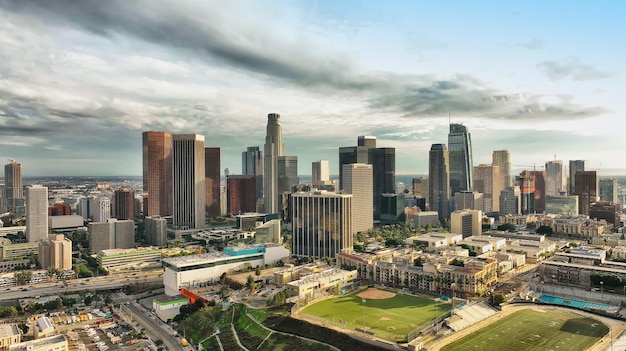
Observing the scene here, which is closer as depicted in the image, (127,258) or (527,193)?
(127,258)

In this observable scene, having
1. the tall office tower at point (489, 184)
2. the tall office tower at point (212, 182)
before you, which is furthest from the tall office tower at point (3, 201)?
the tall office tower at point (489, 184)

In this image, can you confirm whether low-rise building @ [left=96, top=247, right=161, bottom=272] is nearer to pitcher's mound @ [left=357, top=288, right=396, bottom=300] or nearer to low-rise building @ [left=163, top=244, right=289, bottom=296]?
low-rise building @ [left=163, top=244, right=289, bottom=296]

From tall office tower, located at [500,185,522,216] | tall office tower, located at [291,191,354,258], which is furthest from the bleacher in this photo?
tall office tower, located at [500,185,522,216]

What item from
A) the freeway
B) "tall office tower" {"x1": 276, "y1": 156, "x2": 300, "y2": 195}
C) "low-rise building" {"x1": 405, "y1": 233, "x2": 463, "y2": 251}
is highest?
"tall office tower" {"x1": 276, "y1": 156, "x2": 300, "y2": 195}

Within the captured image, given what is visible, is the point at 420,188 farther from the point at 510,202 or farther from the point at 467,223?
the point at 467,223

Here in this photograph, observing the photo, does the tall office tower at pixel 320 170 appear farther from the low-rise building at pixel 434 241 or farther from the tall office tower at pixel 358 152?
the low-rise building at pixel 434 241

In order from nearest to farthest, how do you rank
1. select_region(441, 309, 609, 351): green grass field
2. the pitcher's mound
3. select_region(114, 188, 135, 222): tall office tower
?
select_region(441, 309, 609, 351): green grass field, the pitcher's mound, select_region(114, 188, 135, 222): tall office tower

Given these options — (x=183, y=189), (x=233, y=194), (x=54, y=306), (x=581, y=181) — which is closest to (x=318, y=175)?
(x=233, y=194)

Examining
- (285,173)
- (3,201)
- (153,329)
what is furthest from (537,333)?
(3,201)
